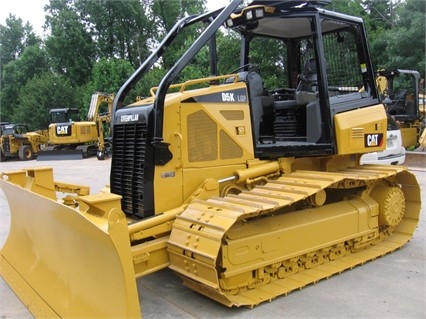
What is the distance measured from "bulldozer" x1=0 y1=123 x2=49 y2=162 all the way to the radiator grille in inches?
832

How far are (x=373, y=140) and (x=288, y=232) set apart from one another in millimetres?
1922

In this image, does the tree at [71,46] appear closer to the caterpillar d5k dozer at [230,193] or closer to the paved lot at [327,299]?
the caterpillar d5k dozer at [230,193]

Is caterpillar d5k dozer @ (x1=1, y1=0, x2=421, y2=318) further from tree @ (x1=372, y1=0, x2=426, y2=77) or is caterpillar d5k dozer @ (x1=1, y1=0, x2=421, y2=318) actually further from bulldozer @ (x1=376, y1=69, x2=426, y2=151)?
tree @ (x1=372, y1=0, x2=426, y2=77)

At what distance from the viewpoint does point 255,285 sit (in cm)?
413

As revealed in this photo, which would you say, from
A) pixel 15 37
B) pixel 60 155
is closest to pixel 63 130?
pixel 60 155

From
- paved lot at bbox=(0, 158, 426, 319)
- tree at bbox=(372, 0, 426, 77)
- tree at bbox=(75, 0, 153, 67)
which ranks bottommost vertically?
paved lot at bbox=(0, 158, 426, 319)

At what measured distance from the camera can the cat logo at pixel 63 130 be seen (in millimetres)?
22953

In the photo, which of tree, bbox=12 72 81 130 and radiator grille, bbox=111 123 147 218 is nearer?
radiator grille, bbox=111 123 147 218

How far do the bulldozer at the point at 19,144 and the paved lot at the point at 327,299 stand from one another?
21.3 metres

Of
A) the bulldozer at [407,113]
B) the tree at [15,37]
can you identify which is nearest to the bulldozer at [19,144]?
the bulldozer at [407,113]

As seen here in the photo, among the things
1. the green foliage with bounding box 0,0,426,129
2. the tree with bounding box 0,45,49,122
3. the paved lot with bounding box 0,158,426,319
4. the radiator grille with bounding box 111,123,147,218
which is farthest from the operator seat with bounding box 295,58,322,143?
the tree with bounding box 0,45,49,122

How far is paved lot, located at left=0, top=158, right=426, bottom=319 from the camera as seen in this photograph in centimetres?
377

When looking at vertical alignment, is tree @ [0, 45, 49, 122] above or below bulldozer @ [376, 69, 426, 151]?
above

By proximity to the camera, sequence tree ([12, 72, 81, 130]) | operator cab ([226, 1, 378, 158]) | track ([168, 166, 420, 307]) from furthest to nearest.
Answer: tree ([12, 72, 81, 130]) → operator cab ([226, 1, 378, 158]) → track ([168, 166, 420, 307])
